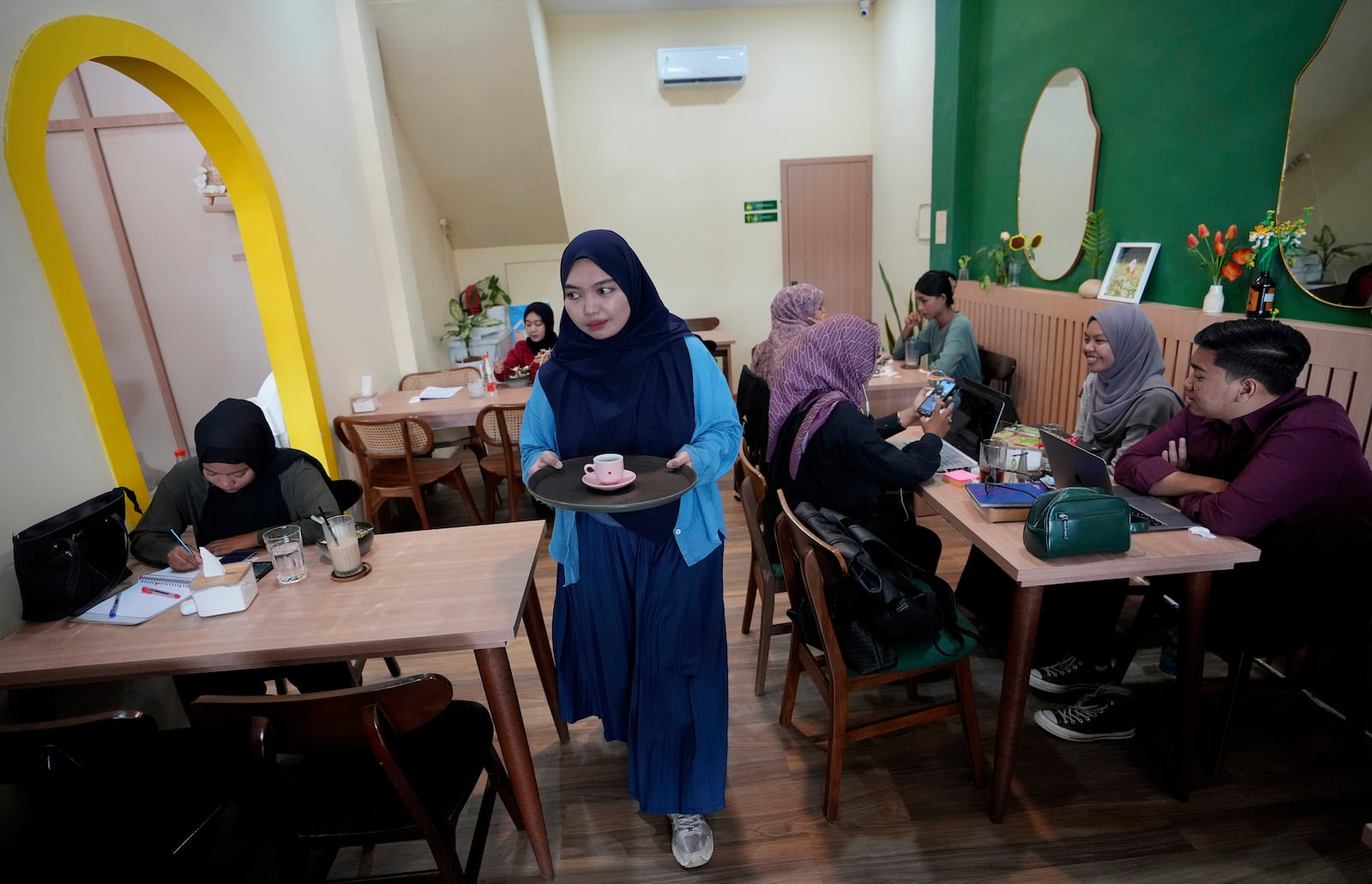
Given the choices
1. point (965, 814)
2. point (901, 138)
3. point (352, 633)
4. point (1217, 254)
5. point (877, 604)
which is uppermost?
point (901, 138)

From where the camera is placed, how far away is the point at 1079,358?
345 centimetres

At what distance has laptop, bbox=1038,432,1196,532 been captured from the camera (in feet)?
5.54

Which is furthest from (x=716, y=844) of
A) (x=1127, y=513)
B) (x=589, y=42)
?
(x=589, y=42)

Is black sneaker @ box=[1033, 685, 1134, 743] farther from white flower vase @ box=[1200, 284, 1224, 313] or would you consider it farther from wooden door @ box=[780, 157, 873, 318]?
wooden door @ box=[780, 157, 873, 318]

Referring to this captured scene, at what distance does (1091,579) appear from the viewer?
1504mm

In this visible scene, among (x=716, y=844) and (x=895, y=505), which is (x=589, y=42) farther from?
(x=716, y=844)

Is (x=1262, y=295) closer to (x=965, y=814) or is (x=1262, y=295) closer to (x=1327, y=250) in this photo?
(x=1327, y=250)

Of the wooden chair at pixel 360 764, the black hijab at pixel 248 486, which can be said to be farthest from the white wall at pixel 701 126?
the wooden chair at pixel 360 764

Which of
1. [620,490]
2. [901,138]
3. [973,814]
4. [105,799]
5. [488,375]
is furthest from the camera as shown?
[901,138]

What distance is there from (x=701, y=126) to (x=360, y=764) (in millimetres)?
5936

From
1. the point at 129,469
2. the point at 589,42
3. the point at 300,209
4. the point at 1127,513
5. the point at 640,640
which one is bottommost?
the point at 640,640

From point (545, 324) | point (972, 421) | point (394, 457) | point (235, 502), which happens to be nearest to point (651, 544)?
point (235, 502)

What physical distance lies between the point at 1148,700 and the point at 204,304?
15.3 feet

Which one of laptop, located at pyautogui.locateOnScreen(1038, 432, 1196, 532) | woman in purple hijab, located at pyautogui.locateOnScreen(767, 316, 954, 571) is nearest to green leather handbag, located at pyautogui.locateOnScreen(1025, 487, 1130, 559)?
laptop, located at pyautogui.locateOnScreen(1038, 432, 1196, 532)
